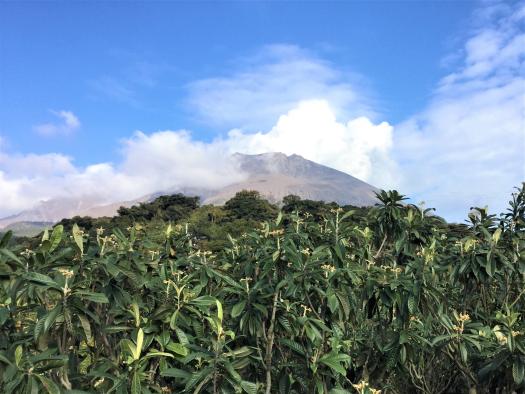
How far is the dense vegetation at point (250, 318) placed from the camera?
3.28 m

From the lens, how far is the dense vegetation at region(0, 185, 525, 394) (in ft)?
10.8

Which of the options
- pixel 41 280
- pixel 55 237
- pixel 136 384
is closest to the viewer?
pixel 136 384

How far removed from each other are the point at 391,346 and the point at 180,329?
1.98 meters

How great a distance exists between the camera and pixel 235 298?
14.2ft

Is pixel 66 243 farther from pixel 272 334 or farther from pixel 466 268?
pixel 466 268

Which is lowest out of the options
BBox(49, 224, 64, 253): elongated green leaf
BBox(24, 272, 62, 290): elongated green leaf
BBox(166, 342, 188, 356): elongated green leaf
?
BBox(166, 342, 188, 356): elongated green leaf

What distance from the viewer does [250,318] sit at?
12.6 ft

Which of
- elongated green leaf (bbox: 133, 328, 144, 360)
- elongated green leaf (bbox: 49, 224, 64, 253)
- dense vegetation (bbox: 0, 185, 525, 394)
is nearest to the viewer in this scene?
elongated green leaf (bbox: 133, 328, 144, 360)

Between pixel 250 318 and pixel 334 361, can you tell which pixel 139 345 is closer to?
pixel 250 318

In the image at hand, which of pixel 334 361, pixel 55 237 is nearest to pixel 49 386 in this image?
pixel 55 237

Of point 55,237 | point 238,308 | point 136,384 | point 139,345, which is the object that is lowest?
point 136,384

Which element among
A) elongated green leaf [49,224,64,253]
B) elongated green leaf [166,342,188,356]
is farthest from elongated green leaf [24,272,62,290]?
elongated green leaf [166,342,188,356]

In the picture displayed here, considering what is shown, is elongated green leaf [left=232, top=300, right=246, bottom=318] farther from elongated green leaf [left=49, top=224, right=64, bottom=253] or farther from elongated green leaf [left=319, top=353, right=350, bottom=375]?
elongated green leaf [left=49, top=224, right=64, bottom=253]

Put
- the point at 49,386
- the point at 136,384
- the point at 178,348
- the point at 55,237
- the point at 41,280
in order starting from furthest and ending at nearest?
the point at 55,237
the point at 178,348
the point at 41,280
the point at 136,384
the point at 49,386
